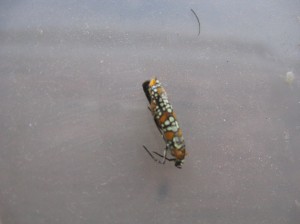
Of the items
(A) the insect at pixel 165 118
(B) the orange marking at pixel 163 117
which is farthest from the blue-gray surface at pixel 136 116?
(B) the orange marking at pixel 163 117

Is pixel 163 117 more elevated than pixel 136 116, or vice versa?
pixel 163 117

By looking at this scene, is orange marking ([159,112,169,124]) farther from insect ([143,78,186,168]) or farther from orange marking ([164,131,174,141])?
orange marking ([164,131,174,141])

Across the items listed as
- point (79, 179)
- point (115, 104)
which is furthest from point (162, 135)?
point (79, 179)

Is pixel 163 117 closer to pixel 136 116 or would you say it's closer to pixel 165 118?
pixel 165 118

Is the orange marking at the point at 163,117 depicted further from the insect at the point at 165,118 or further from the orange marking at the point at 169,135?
the orange marking at the point at 169,135

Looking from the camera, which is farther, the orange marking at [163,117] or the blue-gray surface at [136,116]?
the blue-gray surface at [136,116]

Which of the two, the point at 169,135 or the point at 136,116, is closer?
the point at 169,135

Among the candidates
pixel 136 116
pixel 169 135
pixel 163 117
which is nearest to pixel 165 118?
pixel 163 117
